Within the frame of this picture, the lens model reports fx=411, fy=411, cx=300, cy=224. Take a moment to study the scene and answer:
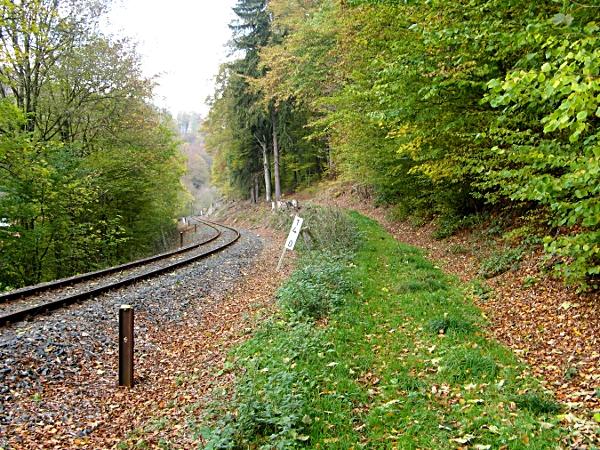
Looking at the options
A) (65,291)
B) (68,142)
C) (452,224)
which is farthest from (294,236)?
(68,142)

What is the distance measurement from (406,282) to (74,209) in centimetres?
1325

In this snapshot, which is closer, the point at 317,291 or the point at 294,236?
the point at 317,291

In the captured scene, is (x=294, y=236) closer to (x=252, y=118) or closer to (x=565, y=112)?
(x=565, y=112)

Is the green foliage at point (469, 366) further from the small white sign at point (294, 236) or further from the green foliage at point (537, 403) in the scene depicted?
the small white sign at point (294, 236)

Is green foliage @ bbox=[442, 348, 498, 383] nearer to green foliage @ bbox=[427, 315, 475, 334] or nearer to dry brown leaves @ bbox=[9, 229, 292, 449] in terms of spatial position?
green foliage @ bbox=[427, 315, 475, 334]

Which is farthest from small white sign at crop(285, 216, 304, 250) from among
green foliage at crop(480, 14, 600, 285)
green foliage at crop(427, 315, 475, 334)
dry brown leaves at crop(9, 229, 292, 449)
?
green foliage at crop(480, 14, 600, 285)

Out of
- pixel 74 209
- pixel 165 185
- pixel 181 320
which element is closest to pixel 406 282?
pixel 181 320

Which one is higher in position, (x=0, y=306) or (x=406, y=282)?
(x=406, y=282)

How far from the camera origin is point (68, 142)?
61.3 feet

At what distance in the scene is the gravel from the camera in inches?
181

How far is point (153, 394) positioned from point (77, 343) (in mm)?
1980

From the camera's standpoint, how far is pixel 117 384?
17.9 feet

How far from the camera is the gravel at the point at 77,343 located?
181 inches

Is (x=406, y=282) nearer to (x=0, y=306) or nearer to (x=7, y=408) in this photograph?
(x=7, y=408)
